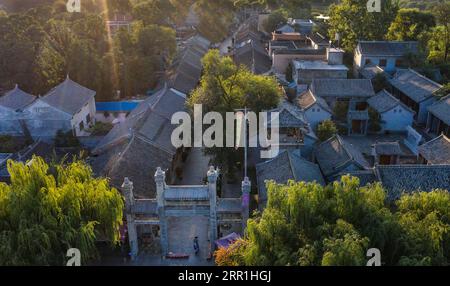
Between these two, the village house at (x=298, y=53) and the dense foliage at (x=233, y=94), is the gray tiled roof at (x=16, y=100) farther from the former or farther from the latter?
the village house at (x=298, y=53)

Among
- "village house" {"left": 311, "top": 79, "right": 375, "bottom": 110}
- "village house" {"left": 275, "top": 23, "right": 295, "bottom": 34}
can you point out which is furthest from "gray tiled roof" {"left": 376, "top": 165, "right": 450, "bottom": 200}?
"village house" {"left": 275, "top": 23, "right": 295, "bottom": 34}

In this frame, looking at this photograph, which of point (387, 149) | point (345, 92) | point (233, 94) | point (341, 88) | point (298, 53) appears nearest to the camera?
point (387, 149)

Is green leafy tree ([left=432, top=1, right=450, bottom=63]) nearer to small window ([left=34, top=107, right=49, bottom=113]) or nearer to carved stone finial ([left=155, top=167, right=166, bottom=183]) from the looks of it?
carved stone finial ([left=155, top=167, right=166, bottom=183])

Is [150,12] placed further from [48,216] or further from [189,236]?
[48,216]

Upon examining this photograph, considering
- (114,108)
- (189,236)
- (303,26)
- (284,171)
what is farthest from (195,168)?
(303,26)

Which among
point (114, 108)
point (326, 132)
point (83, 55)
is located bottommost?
point (114, 108)

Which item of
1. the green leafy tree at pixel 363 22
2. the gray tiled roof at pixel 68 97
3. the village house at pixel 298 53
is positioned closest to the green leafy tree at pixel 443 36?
the green leafy tree at pixel 363 22
